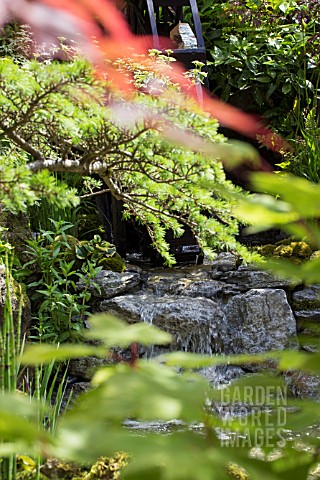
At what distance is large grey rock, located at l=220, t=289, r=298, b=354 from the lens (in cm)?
395

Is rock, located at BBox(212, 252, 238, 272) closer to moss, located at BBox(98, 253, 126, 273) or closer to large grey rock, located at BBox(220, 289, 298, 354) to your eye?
large grey rock, located at BBox(220, 289, 298, 354)

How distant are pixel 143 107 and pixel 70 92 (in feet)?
0.56

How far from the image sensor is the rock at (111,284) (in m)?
4.10

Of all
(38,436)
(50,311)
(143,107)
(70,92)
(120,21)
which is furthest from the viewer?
(120,21)

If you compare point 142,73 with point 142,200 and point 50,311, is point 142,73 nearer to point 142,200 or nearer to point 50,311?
point 50,311

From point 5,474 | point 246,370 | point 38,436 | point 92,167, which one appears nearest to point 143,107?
point 92,167

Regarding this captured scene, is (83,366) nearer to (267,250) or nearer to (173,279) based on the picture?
(173,279)

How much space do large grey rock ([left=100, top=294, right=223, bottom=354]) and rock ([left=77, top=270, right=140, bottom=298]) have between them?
9cm

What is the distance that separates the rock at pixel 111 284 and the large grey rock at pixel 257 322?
668 mm

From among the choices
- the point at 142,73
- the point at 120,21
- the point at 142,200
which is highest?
the point at 120,21

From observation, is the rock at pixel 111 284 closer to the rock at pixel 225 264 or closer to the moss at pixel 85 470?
the rock at pixel 225 264

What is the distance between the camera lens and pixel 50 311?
12.4 feet

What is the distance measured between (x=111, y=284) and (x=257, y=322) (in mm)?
947

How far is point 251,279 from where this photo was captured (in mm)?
4242
